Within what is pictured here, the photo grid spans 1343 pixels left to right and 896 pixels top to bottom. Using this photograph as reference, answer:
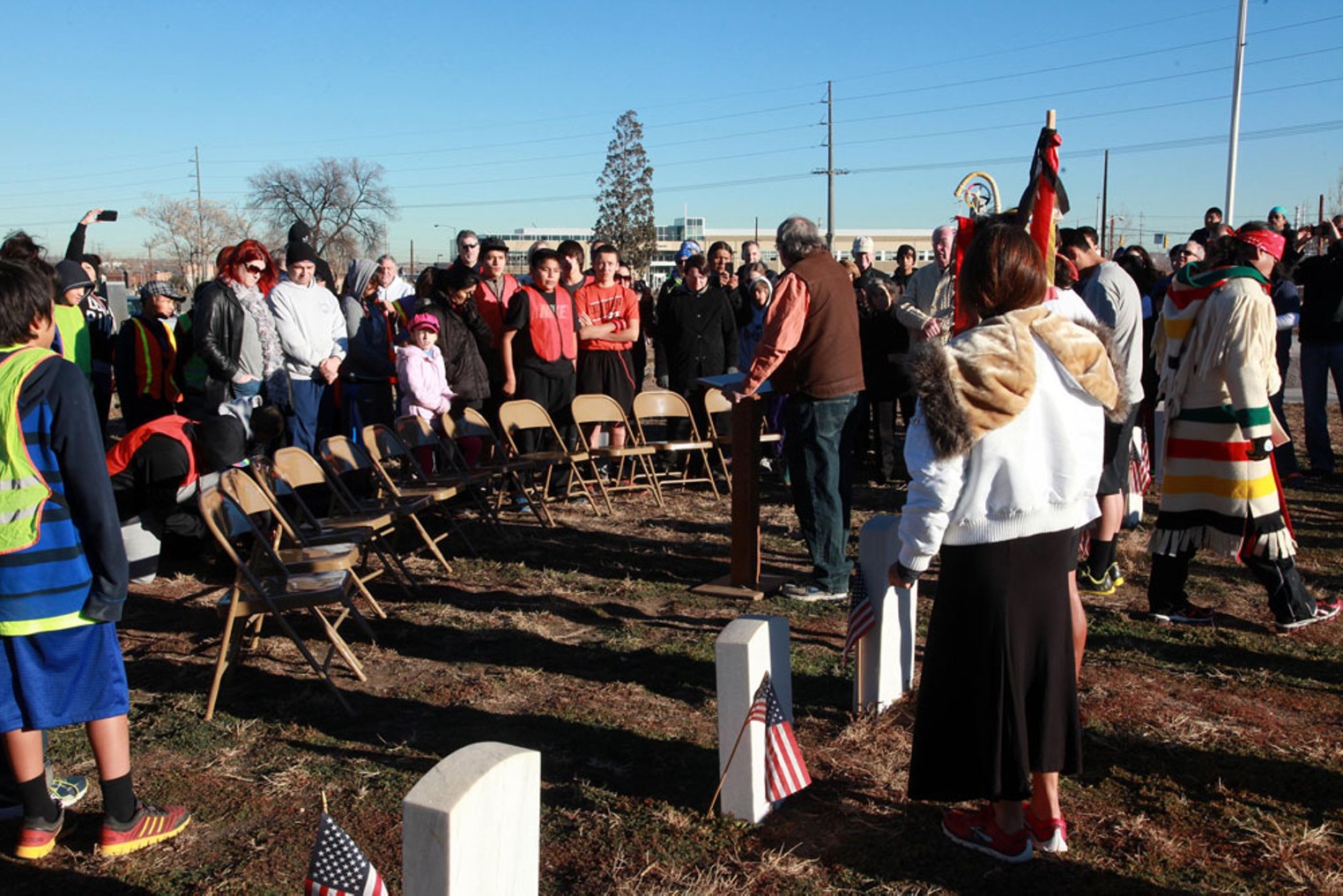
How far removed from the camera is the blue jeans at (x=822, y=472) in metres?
5.38

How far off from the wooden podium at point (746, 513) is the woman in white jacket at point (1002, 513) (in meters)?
2.59

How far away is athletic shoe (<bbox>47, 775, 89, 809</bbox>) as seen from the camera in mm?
3419

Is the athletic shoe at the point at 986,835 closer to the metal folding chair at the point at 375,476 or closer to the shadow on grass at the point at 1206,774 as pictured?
the shadow on grass at the point at 1206,774

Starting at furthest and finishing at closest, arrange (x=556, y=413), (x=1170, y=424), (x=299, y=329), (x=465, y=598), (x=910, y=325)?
(x=556, y=413) → (x=299, y=329) → (x=910, y=325) → (x=465, y=598) → (x=1170, y=424)

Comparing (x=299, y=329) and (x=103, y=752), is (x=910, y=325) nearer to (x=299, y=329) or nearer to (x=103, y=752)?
(x=299, y=329)

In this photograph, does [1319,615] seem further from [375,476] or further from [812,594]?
[375,476]

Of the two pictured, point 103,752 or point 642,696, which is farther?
point 642,696

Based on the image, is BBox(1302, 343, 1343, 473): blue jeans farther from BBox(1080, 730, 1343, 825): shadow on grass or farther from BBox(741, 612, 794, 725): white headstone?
BBox(741, 612, 794, 725): white headstone

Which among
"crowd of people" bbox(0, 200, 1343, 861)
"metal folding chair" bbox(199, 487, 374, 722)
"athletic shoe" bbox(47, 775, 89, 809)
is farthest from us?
"metal folding chair" bbox(199, 487, 374, 722)

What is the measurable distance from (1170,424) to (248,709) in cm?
419

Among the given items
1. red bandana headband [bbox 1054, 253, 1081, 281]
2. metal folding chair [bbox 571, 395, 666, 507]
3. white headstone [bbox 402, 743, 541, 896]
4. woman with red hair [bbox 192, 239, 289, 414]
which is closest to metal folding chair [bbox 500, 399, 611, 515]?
metal folding chair [bbox 571, 395, 666, 507]

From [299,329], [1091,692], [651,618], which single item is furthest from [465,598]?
[1091,692]

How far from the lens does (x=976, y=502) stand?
2756mm

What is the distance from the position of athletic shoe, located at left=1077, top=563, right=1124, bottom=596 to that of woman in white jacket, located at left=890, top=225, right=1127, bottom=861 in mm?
2791
